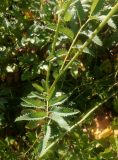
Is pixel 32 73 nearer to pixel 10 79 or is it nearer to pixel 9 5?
pixel 10 79

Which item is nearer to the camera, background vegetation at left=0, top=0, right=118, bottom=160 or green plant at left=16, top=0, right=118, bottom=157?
green plant at left=16, top=0, right=118, bottom=157

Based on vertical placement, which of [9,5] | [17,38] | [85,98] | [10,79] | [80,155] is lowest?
[80,155]

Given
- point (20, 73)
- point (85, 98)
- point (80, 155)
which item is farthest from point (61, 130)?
point (20, 73)

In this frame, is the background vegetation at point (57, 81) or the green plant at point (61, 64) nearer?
the green plant at point (61, 64)

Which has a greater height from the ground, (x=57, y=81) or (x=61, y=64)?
(x=61, y=64)

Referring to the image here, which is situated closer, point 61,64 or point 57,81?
point 61,64

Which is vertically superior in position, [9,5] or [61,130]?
[9,5]

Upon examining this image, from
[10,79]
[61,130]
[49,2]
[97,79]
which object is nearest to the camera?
[61,130]

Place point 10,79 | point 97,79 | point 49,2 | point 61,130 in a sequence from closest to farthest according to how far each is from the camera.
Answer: point 61,130 → point 49,2 → point 97,79 → point 10,79
